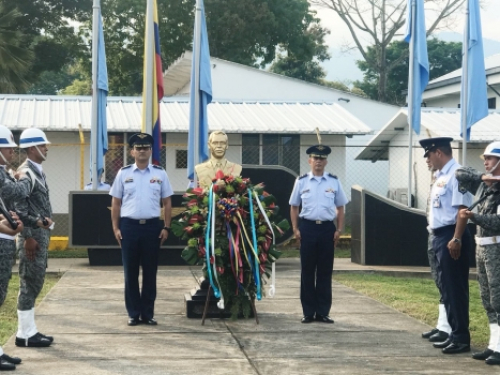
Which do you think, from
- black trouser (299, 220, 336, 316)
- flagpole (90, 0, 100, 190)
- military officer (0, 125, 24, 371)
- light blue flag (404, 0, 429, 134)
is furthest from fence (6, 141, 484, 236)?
military officer (0, 125, 24, 371)

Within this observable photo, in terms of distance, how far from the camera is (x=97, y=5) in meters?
16.5

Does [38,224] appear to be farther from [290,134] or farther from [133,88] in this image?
[133,88]

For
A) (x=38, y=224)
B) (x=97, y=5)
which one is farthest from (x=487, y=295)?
(x=97, y=5)

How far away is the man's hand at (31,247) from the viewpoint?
8023 mm

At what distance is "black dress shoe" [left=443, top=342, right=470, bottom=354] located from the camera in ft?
27.1

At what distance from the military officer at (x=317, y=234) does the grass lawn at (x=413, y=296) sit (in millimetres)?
1267

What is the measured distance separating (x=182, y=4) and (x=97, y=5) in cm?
2838

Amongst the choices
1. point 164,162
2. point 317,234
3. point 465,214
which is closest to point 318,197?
point 317,234

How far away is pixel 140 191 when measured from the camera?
9.80 meters

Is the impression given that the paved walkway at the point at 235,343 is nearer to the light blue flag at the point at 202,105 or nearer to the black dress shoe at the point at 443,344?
the black dress shoe at the point at 443,344

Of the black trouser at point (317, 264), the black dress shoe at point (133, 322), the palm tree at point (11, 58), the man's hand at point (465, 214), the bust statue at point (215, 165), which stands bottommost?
the black dress shoe at point (133, 322)

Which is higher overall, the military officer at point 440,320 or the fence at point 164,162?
the fence at point 164,162

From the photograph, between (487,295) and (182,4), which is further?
(182,4)

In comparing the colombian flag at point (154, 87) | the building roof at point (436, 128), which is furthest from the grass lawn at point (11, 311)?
the building roof at point (436, 128)
